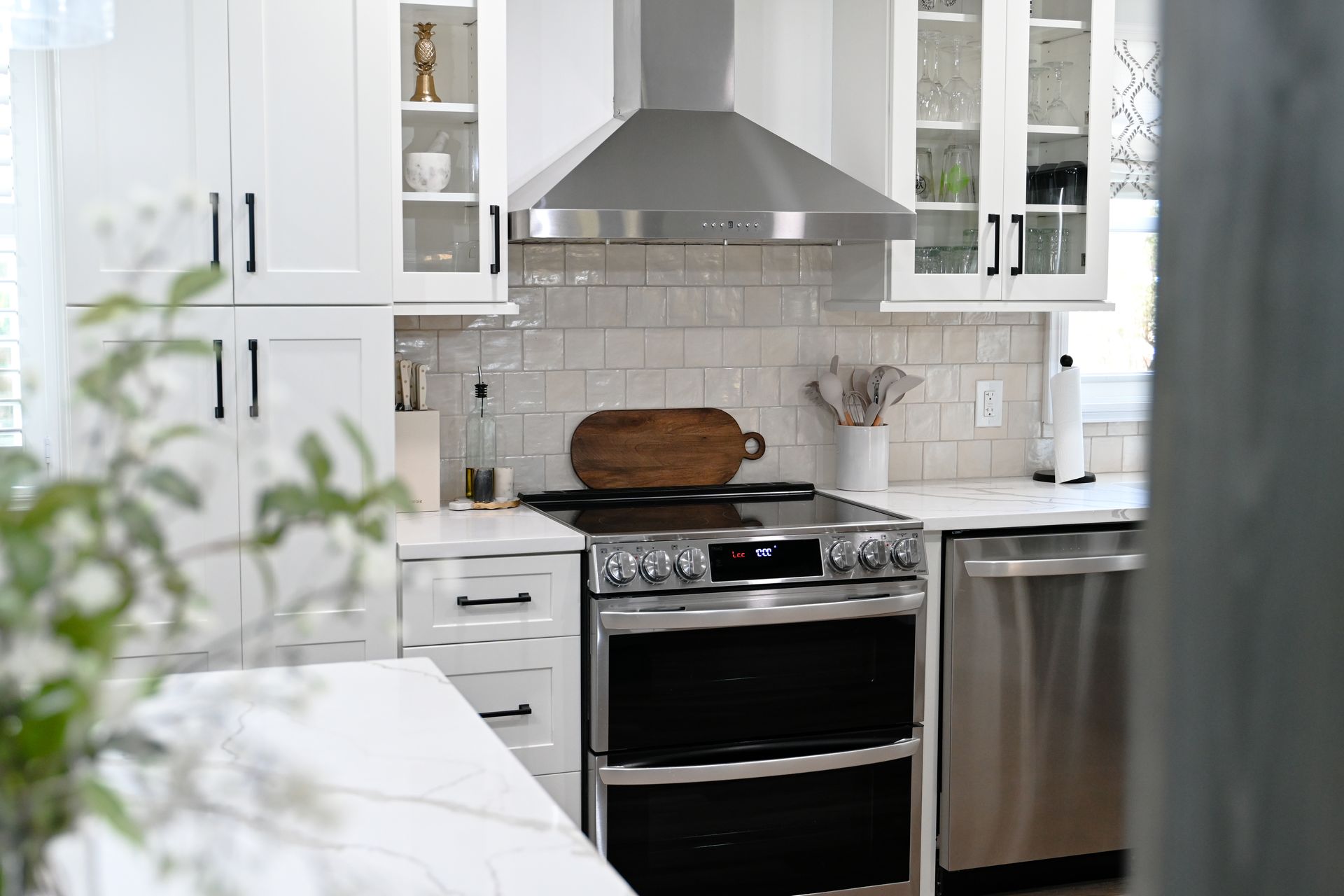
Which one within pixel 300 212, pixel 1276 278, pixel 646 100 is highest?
pixel 646 100

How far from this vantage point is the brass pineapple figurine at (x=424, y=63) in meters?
3.02

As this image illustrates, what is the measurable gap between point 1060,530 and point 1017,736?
56cm

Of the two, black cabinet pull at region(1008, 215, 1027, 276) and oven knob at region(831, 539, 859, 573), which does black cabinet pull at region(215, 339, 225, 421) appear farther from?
black cabinet pull at region(1008, 215, 1027, 276)

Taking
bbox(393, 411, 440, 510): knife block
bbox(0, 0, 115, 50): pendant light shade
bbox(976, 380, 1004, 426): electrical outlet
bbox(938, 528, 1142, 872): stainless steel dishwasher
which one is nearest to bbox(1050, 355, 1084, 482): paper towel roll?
bbox(976, 380, 1004, 426): electrical outlet

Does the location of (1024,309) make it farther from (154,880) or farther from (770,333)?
(154,880)

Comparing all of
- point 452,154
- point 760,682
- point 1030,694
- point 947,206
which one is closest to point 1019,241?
point 947,206

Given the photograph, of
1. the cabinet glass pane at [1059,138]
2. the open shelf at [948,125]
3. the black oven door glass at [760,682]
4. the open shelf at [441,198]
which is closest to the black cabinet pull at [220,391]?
the open shelf at [441,198]

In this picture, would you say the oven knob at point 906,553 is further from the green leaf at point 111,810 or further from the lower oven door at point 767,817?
the green leaf at point 111,810

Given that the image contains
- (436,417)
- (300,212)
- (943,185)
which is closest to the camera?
(300,212)

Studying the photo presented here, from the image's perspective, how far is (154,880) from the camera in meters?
1.14

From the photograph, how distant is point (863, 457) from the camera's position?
142 inches

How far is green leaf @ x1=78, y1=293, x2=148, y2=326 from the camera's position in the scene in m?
0.52

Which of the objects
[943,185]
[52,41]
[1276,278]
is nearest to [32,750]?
[1276,278]

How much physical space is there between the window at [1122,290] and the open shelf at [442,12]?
6.78ft
